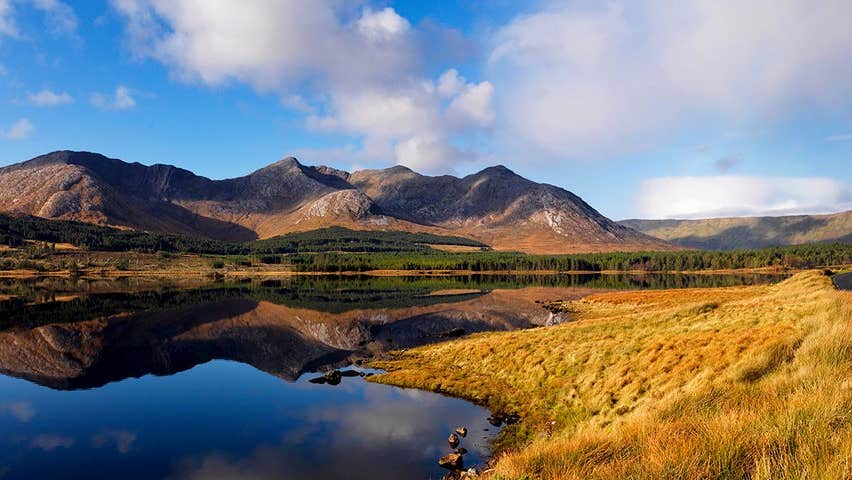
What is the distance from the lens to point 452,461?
22453 millimetres

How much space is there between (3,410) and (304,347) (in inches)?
1133

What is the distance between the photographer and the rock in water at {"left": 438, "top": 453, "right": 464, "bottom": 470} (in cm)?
2223

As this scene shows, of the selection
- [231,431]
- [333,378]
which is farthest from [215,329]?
[231,431]

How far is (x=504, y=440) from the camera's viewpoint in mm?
24281

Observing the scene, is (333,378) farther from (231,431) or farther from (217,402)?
(231,431)

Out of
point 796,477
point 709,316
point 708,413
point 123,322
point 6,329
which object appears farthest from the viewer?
point 123,322

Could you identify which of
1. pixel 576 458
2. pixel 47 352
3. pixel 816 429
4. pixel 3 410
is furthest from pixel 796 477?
pixel 47 352

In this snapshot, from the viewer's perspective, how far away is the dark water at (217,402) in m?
24.3

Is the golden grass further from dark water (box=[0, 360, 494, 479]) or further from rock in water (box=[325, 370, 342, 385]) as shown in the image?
rock in water (box=[325, 370, 342, 385])

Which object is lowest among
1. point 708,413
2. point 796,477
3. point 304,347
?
point 304,347

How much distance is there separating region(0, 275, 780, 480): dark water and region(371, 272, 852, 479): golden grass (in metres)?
Answer: 4.50

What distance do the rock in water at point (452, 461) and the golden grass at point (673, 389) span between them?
6.51 feet

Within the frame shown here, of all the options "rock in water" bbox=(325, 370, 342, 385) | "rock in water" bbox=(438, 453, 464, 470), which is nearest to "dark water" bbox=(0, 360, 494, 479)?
"rock in water" bbox=(438, 453, 464, 470)

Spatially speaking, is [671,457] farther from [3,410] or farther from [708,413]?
[3,410]
